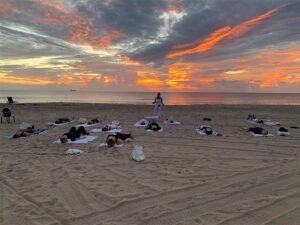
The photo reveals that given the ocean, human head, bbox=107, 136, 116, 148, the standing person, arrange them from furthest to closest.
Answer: the ocean → the standing person → human head, bbox=107, 136, 116, 148

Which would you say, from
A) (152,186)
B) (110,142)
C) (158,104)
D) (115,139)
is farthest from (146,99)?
(152,186)

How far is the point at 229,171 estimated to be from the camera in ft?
15.2

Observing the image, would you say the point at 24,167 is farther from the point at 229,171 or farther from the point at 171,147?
the point at 229,171

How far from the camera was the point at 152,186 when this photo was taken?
3857 mm

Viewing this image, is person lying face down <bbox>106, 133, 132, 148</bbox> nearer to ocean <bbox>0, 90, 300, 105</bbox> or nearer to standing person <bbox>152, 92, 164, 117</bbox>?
standing person <bbox>152, 92, 164, 117</bbox>

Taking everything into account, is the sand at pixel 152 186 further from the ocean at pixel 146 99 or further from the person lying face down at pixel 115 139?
the ocean at pixel 146 99

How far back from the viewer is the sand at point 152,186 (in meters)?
2.89

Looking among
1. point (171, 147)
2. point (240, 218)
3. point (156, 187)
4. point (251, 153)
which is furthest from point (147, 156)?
point (251, 153)

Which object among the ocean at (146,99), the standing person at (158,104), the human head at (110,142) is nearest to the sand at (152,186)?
the human head at (110,142)

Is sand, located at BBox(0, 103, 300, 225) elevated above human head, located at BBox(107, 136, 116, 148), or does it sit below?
below

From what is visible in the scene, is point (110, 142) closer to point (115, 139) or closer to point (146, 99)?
point (115, 139)

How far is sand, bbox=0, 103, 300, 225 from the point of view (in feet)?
9.48

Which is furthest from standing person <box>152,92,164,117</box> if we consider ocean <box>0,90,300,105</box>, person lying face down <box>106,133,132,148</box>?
ocean <box>0,90,300,105</box>

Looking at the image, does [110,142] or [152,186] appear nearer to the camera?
[152,186]
